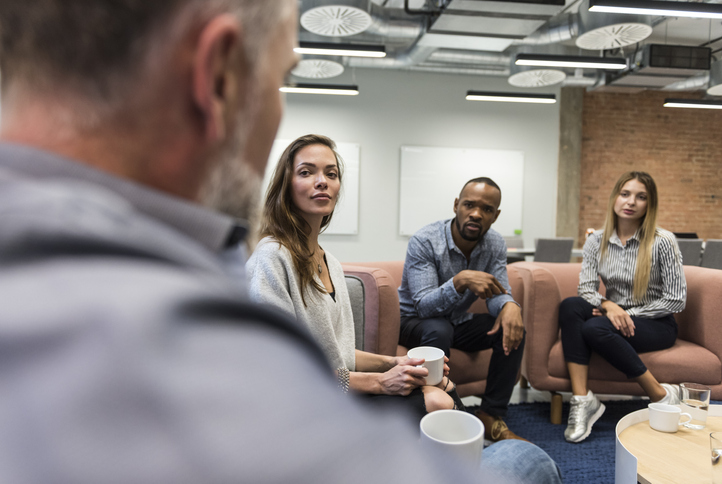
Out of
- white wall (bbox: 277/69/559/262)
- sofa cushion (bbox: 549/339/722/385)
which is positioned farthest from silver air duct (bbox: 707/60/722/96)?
sofa cushion (bbox: 549/339/722/385)

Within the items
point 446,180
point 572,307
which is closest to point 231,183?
point 572,307

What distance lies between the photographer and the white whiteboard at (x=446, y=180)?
23.6 feet

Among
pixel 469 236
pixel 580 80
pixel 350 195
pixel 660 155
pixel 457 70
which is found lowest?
pixel 469 236

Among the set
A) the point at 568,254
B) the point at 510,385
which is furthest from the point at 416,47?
the point at 510,385

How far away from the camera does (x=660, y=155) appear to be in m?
7.87

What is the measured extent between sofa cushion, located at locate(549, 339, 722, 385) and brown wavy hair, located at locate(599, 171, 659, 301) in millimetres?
353

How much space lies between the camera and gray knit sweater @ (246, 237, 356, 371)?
1354 millimetres

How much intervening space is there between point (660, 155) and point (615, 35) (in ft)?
14.4

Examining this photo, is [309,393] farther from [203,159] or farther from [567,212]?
[567,212]

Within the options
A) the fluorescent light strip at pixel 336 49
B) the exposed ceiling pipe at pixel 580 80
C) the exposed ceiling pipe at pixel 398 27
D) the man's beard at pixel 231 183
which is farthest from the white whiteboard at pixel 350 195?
the man's beard at pixel 231 183

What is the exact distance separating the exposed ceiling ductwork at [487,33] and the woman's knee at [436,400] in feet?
11.3

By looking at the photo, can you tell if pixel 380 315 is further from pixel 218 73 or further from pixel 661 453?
pixel 218 73

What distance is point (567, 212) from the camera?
7.49m

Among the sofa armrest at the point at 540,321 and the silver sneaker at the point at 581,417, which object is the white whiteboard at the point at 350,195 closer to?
the sofa armrest at the point at 540,321
